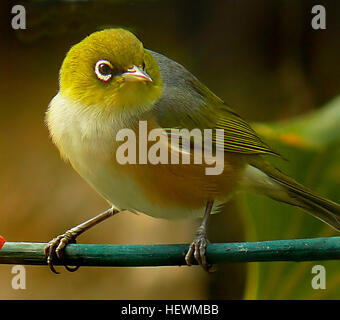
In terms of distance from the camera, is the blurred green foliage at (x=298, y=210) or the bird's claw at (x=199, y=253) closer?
the bird's claw at (x=199, y=253)

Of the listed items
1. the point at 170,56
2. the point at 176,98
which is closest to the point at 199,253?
the point at 176,98

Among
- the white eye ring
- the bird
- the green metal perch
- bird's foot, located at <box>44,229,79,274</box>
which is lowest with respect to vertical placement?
the green metal perch

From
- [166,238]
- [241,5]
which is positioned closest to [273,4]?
[241,5]

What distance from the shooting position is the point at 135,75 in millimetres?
1528

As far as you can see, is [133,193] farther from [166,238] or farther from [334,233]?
[166,238]

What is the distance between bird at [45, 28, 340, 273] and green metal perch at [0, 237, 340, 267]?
0.13m

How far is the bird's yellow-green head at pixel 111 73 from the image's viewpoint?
1558mm

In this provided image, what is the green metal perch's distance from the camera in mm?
1340

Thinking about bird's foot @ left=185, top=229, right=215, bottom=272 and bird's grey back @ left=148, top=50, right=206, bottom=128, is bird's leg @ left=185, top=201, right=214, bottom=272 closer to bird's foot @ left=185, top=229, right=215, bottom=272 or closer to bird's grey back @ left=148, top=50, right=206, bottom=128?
bird's foot @ left=185, top=229, right=215, bottom=272

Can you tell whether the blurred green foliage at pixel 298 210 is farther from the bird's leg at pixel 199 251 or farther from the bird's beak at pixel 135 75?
the bird's beak at pixel 135 75

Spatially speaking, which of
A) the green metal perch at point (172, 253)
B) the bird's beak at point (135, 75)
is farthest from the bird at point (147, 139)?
the green metal perch at point (172, 253)

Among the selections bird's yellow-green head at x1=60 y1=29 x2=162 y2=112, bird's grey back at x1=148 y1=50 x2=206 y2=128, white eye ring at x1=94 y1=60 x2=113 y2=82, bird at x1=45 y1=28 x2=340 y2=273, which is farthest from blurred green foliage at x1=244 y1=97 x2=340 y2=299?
white eye ring at x1=94 y1=60 x2=113 y2=82

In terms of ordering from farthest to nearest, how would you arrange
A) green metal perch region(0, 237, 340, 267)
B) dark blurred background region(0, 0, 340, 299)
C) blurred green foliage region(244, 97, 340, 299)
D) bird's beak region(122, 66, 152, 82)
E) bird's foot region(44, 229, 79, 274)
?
dark blurred background region(0, 0, 340, 299)
blurred green foliage region(244, 97, 340, 299)
bird's foot region(44, 229, 79, 274)
bird's beak region(122, 66, 152, 82)
green metal perch region(0, 237, 340, 267)

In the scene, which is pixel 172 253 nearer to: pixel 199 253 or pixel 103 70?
pixel 199 253
